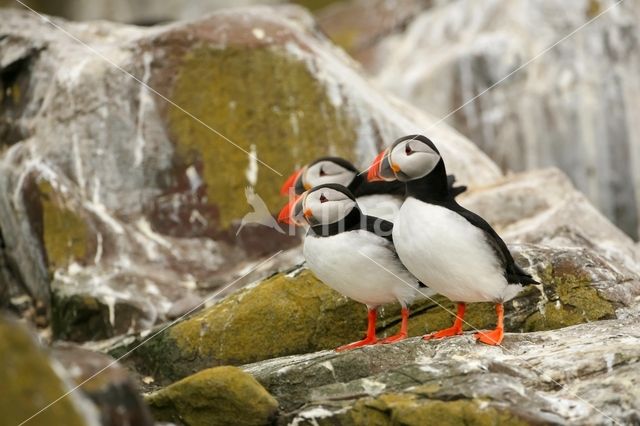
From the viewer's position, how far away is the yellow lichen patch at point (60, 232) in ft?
34.3

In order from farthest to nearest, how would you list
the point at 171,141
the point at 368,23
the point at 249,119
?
the point at 368,23 → the point at 249,119 → the point at 171,141

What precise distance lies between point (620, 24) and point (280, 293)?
27.6 ft

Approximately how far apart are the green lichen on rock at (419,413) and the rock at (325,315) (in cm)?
207

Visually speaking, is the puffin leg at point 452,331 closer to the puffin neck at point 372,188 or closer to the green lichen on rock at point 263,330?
the green lichen on rock at point 263,330

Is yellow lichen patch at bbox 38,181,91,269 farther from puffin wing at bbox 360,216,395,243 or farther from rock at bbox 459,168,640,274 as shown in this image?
puffin wing at bbox 360,216,395,243

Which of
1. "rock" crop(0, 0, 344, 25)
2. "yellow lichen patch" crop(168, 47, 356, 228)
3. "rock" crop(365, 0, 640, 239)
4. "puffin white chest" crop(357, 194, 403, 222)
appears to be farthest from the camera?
"rock" crop(0, 0, 344, 25)

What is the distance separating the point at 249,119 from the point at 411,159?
15.8ft

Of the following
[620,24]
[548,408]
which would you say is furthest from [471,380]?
A: [620,24]

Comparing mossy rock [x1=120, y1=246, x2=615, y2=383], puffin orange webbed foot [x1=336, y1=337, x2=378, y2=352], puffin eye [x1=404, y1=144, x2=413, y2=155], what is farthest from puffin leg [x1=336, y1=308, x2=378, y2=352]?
puffin eye [x1=404, y1=144, x2=413, y2=155]

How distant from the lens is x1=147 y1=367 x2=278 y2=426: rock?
5941 mm

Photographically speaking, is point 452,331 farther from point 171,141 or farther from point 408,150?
point 171,141

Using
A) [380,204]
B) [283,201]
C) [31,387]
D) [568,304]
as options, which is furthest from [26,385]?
[283,201]

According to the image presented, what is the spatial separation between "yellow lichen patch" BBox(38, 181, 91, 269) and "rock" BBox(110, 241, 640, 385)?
2.19 metres

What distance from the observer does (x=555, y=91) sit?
1481 cm
